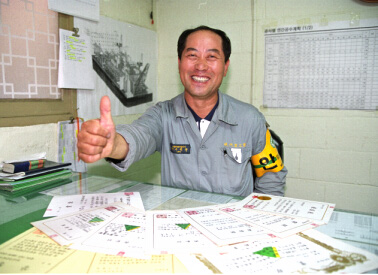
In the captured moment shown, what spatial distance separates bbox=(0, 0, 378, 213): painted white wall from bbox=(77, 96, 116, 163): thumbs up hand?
946 mm

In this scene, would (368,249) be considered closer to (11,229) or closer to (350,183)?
(11,229)

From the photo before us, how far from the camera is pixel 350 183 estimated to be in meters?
2.10

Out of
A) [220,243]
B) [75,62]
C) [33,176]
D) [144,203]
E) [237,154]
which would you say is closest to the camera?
[220,243]

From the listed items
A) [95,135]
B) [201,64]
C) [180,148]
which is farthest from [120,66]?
[95,135]

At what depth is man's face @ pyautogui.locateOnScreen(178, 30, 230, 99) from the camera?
1.57 m

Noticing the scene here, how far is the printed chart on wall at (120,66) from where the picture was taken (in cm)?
199

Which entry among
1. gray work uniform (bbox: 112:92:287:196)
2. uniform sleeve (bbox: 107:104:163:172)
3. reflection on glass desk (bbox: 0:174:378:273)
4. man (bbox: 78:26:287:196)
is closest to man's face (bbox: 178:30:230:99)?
man (bbox: 78:26:287:196)

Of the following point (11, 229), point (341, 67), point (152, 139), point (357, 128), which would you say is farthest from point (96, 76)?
point (357, 128)

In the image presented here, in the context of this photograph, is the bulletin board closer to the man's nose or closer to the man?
the man

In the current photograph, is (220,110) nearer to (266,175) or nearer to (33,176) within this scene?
(266,175)

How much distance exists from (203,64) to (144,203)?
2.83 ft

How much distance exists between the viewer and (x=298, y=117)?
7.18 ft

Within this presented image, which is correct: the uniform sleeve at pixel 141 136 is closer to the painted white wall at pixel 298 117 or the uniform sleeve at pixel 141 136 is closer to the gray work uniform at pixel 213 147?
the gray work uniform at pixel 213 147

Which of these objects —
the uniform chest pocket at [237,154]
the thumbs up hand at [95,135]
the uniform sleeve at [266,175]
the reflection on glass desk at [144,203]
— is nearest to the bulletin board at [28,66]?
the reflection on glass desk at [144,203]
